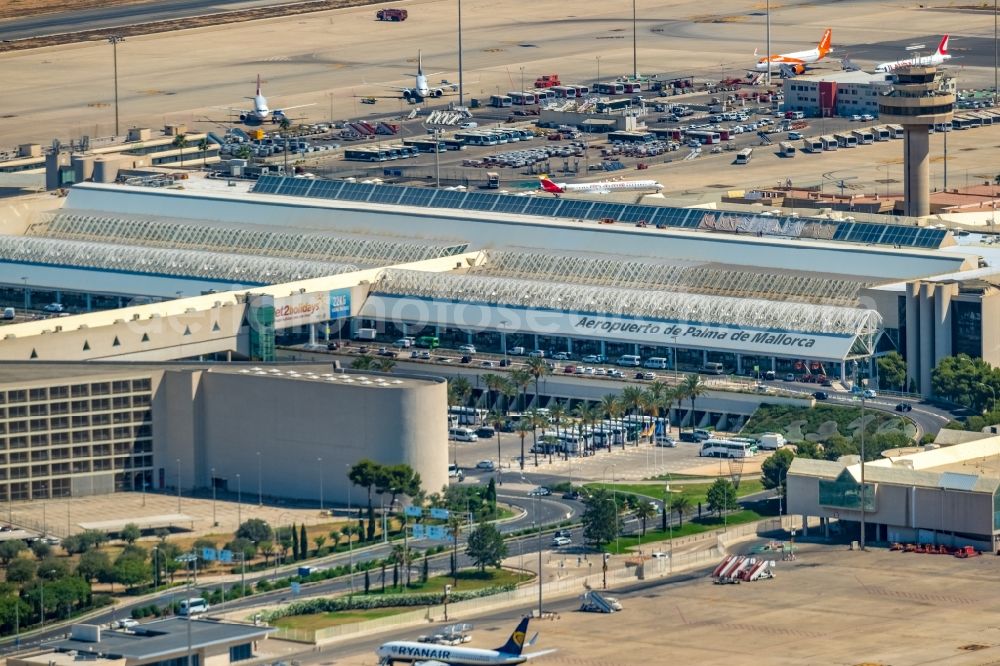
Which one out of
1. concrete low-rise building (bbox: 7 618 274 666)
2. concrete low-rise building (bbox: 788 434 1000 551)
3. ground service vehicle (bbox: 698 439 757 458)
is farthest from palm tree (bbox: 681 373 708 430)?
concrete low-rise building (bbox: 7 618 274 666)

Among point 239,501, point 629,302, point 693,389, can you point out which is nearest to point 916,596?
point 693,389

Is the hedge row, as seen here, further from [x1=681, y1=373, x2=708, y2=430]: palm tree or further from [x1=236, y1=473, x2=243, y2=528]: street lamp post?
[x1=681, y1=373, x2=708, y2=430]: palm tree

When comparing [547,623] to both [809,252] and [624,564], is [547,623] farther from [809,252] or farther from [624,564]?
[809,252]

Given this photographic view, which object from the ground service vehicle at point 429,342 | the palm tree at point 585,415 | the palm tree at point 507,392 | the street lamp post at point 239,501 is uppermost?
the ground service vehicle at point 429,342

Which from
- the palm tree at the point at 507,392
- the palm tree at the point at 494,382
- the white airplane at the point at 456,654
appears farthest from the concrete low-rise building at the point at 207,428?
the white airplane at the point at 456,654

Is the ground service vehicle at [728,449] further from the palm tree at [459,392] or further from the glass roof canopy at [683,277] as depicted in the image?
the glass roof canopy at [683,277]

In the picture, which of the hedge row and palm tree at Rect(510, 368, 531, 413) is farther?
palm tree at Rect(510, 368, 531, 413)

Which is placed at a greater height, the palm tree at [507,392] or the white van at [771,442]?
the palm tree at [507,392]
